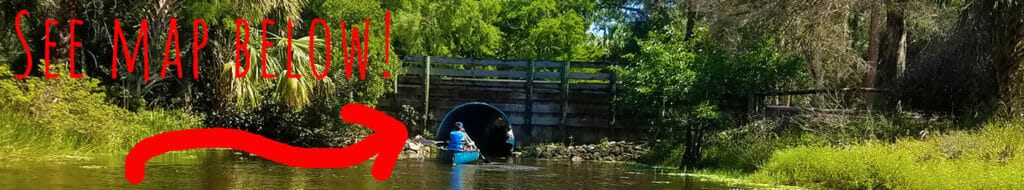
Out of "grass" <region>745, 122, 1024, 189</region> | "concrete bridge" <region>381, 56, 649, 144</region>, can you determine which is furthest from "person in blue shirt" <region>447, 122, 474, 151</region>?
"grass" <region>745, 122, 1024, 189</region>

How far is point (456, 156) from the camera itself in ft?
85.3

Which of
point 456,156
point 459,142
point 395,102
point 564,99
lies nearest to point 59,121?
point 456,156

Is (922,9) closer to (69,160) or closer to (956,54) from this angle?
(956,54)

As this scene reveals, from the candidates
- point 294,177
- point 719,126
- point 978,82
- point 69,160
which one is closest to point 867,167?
point 978,82

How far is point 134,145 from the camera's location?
2359cm

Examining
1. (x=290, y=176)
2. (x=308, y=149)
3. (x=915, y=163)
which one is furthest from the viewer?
(x=308, y=149)

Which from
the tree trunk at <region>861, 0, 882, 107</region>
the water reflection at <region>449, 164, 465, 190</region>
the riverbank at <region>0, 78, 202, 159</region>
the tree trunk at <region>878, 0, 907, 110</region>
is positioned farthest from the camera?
the tree trunk at <region>861, 0, 882, 107</region>

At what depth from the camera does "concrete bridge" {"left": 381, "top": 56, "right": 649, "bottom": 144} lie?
31828 mm

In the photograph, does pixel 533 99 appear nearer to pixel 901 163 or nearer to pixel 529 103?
pixel 529 103

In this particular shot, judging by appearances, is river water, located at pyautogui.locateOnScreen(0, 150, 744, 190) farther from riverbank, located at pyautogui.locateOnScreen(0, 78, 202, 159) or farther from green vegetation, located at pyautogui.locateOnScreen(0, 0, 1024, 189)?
green vegetation, located at pyautogui.locateOnScreen(0, 0, 1024, 189)

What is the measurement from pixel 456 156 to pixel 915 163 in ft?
37.1

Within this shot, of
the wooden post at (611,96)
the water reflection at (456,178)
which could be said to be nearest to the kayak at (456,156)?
the water reflection at (456,178)

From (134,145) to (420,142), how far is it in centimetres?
878

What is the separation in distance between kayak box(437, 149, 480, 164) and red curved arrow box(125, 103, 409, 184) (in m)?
1.11
